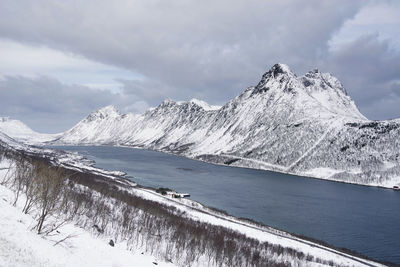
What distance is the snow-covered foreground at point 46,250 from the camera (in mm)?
16984

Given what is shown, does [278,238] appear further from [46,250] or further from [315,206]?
[46,250]

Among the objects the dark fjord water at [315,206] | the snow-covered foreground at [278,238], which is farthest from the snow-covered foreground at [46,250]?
the dark fjord water at [315,206]

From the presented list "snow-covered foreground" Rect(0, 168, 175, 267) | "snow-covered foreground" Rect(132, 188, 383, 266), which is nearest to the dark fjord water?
"snow-covered foreground" Rect(132, 188, 383, 266)

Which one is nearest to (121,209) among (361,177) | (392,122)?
(361,177)

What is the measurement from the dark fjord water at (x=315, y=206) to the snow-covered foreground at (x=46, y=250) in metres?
58.3

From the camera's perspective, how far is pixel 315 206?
338 ft

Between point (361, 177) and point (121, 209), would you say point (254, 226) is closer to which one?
point (121, 209)

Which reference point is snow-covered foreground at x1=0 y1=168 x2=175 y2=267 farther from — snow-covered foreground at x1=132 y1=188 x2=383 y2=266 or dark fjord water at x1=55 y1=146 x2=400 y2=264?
dark fjord water at x1=55 y1=146 x2=400 y2=264

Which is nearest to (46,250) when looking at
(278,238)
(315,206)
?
(278,238)

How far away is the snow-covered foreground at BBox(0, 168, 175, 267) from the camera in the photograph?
1698 cm

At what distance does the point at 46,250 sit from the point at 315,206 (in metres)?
99.6

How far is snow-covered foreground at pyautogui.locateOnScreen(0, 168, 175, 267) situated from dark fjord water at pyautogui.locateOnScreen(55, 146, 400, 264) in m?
58.3

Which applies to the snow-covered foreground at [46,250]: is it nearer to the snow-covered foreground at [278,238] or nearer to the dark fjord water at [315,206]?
the snow-covered foreground at [278,238]

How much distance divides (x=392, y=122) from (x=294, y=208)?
133 m
